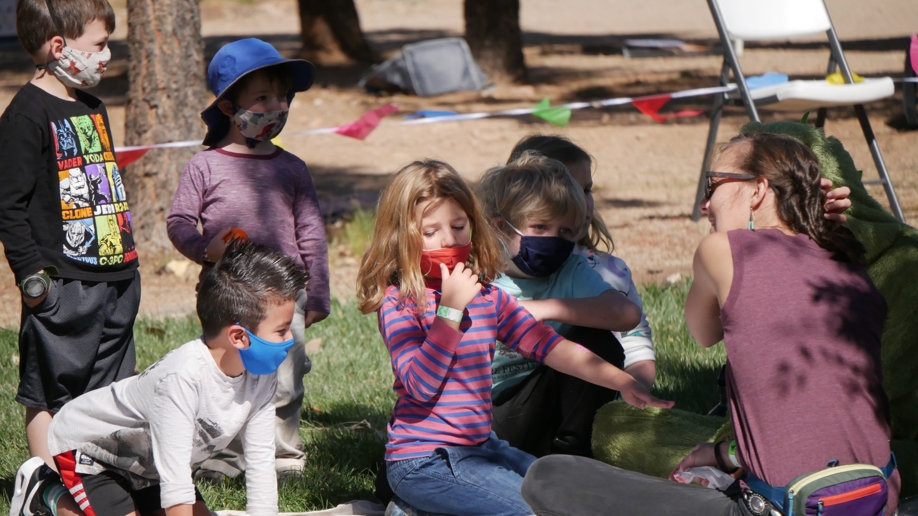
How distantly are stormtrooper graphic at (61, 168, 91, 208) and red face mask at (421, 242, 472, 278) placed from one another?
132cm

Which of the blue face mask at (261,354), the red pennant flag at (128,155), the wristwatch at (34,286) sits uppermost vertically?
the red pennant flag at (128,155)

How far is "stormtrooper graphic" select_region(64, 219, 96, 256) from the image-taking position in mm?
3438

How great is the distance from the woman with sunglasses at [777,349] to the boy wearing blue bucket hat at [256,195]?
1.38 meters

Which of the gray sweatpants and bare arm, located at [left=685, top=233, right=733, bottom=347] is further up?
bare arm, located at [left=685, top=233, right=733, bottom=347]

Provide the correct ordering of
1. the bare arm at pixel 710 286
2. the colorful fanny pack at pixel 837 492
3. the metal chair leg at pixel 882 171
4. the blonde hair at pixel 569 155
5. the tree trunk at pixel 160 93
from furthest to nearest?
the tree trunk at pixel 160 93 < the metal chair leg at pixel 882 171 < the blonde hair at pixel 569 155 < the bare arm at pixel 710 286 < the colorful fanny pack at pixel 837 492

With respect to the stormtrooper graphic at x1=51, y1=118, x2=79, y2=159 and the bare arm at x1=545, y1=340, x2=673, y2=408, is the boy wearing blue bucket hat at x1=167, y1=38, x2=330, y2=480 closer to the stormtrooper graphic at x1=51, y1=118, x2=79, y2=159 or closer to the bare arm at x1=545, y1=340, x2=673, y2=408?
the stormtrooper graphic at x1=51, y1=118, x2=79, y2=159

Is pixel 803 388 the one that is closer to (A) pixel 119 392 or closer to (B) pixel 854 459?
(B) pixel 854 459

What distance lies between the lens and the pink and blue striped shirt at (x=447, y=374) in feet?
9.73

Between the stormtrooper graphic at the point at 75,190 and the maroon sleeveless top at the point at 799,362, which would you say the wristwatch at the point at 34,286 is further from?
the maroon sleeveless top at the point at 799,362

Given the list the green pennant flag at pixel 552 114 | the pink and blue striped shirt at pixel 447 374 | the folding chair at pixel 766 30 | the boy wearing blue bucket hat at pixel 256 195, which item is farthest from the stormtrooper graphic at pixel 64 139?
the folding chair at pixel 766 30

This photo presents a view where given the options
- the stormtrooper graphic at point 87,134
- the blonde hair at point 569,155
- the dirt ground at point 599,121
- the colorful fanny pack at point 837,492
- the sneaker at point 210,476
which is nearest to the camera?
the colorful fanny pack at point 837,492

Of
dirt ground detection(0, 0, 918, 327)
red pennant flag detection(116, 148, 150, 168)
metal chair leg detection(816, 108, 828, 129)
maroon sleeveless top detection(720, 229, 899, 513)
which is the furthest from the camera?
dirt ground detection(0, 0, 918, 327)

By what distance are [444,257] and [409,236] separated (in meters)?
0.13

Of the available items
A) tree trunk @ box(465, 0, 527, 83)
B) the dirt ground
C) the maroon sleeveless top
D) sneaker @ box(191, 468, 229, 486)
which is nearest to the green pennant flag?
the dirt ground
